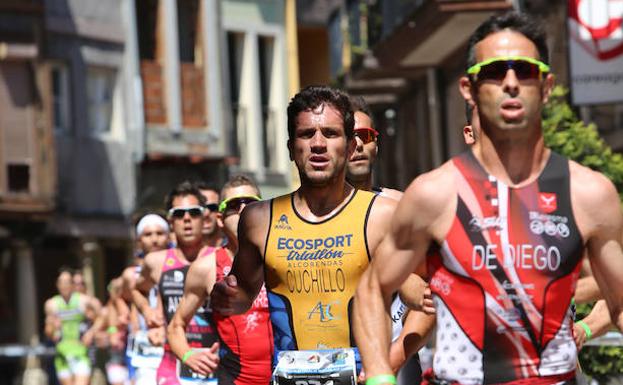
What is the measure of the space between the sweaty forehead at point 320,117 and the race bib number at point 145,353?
285 inches

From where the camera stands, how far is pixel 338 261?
8398 millimetres

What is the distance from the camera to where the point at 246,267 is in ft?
28.7

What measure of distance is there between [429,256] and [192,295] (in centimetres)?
550

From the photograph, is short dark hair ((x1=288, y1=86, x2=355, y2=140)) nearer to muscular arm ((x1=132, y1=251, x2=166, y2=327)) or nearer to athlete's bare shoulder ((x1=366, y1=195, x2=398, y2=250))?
athlete's bare shoulder ((x1=366, y1=195, x2=398, y2=250))

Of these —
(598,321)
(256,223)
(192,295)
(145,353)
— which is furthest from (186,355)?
(145,353)

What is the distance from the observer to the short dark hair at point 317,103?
870 centimetres

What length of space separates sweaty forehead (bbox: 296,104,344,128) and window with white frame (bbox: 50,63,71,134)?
31.9 meters

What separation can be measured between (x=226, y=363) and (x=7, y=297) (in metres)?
27.8

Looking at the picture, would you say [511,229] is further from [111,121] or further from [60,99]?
[111,121]

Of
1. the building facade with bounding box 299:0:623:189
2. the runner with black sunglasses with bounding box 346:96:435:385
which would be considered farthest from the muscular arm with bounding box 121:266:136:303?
the runner with black sunglasses with bounding box 346:96:435:385

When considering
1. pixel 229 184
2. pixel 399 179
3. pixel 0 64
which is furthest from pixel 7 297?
pixel 229 184

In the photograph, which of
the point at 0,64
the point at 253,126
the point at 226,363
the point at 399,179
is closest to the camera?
the point at 226,363

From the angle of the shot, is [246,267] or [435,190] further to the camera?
[246,267]

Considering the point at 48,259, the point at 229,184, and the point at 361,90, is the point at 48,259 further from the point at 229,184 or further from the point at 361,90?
the point at 229,184
